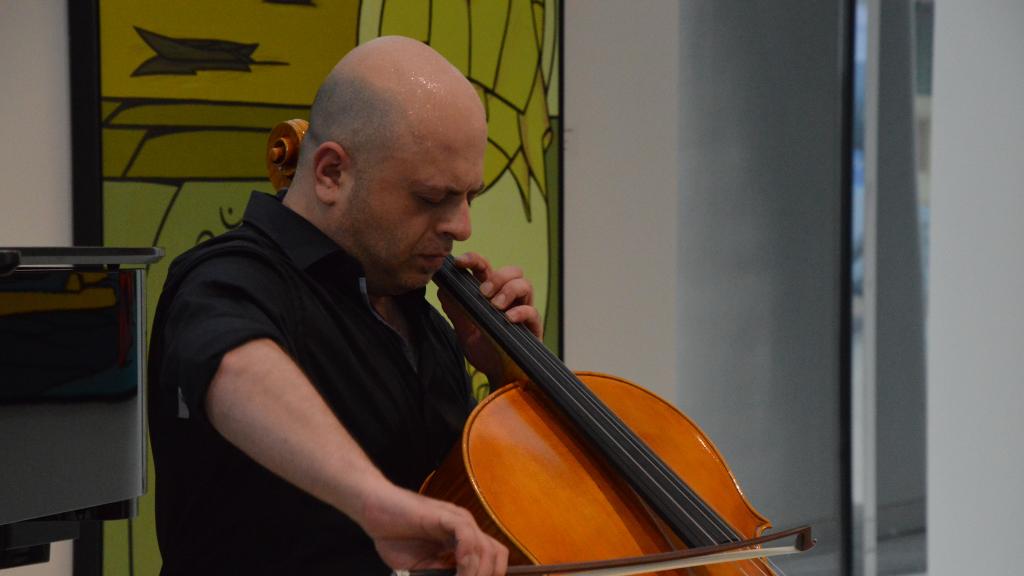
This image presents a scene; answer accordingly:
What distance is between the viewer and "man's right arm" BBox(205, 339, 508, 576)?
0.93 metres

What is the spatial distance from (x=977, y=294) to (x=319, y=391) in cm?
276

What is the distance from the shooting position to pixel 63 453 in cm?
141

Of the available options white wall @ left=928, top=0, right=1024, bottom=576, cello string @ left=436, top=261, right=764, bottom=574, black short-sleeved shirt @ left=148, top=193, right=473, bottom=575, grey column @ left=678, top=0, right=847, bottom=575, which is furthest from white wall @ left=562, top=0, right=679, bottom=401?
black short-sleeved shirt @ left=148, top=193, right=473, bottom=575

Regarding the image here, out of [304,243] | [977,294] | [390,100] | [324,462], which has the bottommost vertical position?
[977,294]

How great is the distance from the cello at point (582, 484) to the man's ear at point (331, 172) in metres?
0.12

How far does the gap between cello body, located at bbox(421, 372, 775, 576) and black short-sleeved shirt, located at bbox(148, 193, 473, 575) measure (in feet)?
0.44

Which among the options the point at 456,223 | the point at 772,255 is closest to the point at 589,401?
the point at 456,223

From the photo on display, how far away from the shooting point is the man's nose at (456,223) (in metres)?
1.35

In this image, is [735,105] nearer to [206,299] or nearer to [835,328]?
[835,328]

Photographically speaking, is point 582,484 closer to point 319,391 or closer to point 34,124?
point 319,391

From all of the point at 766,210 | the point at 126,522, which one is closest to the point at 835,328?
the point at 766,210

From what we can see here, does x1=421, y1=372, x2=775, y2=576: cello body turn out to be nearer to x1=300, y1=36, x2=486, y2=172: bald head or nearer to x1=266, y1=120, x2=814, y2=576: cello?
x1=266, y1=120, x2=814, y2=576: cello

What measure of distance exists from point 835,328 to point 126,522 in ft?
7.23

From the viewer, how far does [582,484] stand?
123 centimetres
